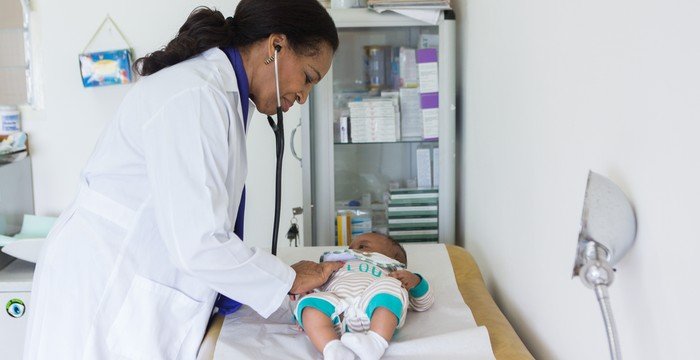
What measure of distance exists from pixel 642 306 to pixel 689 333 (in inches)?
5.5

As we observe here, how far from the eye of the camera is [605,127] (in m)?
1.17

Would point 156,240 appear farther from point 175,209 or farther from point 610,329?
point 610,329

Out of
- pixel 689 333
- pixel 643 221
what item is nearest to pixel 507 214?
pixel 643 221

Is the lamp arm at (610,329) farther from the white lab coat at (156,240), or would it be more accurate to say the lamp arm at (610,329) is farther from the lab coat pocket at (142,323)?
the lab coat pocket at (142,323)

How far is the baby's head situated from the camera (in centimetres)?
203

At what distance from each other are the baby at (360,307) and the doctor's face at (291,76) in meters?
0.43

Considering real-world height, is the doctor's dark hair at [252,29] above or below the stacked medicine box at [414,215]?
above

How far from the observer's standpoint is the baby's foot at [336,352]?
1439 mm

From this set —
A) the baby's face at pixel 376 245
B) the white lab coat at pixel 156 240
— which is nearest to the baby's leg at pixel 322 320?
the white lab coat at pixel 156 240

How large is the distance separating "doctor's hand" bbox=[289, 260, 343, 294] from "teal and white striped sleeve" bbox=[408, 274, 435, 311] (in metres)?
0.20

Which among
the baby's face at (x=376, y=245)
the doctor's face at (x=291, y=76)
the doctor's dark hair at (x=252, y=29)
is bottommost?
the baby's face at (x=376, y=245)

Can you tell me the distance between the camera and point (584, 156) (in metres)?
1.27

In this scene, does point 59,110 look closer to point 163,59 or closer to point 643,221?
point 163,59

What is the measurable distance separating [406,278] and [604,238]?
0.78 meters
